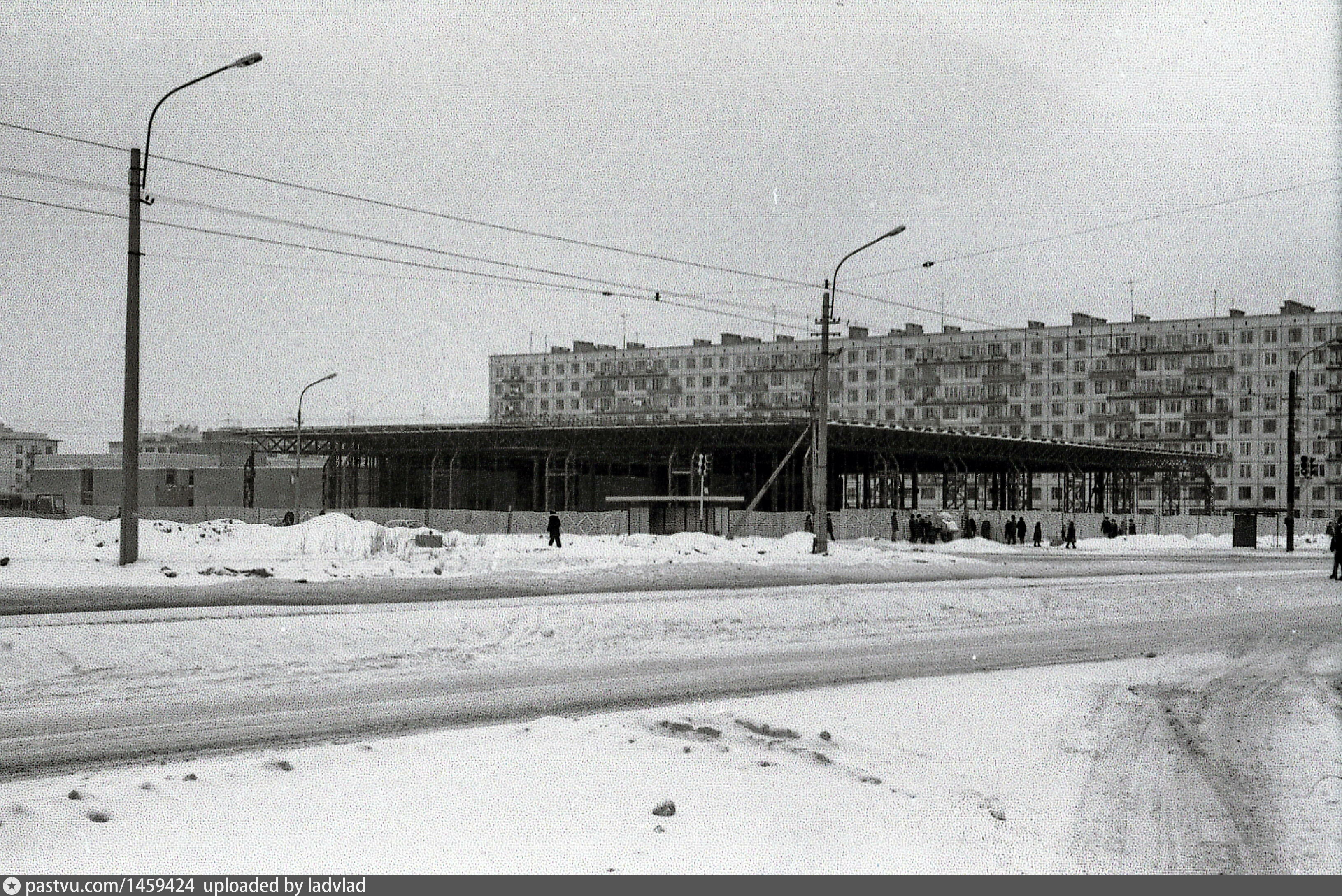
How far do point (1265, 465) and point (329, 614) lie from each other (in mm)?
123943

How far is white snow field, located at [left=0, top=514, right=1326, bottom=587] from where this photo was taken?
23.8 m

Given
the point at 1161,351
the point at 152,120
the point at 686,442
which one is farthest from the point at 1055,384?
the point at 152,120

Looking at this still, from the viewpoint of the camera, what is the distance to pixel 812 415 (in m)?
49.9

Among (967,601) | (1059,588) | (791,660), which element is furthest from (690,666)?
(1059,588)

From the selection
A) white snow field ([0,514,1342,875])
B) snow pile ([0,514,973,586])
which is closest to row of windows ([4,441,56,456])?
snow pile ([0,514,973,586])

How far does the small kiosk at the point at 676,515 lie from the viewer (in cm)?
4831

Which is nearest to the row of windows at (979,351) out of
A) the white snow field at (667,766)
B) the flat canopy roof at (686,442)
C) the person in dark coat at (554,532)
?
the flat canopy roof at (686,442)

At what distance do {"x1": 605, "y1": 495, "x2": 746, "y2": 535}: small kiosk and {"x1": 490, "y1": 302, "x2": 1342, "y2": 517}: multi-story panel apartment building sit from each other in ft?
179

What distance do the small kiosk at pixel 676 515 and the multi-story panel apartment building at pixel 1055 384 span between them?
179 feet

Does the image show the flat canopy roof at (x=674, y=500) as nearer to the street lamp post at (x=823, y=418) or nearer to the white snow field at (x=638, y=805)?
the street lamp post at (x=823, y=418)

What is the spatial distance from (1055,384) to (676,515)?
97769mm

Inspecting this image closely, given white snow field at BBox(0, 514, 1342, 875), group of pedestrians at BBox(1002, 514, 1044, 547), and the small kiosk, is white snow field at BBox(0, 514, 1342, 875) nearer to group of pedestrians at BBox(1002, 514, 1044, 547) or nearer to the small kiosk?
the small kiosk

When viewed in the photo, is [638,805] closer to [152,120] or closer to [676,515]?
[152,120]

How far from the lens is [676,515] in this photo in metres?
48.7
